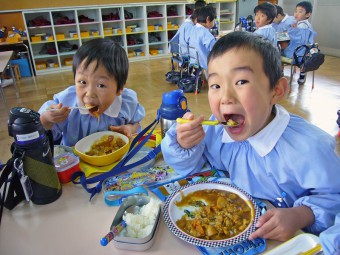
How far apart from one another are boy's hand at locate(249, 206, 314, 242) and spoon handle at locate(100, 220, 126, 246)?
12.1 inches

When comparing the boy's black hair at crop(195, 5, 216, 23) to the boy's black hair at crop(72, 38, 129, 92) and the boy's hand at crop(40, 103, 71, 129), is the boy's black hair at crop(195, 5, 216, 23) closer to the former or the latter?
the boy's black hair at crop(72, 38, 129, 92)

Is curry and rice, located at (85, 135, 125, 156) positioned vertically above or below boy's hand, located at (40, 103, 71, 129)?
below

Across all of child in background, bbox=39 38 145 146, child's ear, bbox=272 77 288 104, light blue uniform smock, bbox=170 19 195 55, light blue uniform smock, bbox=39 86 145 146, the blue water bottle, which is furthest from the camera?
light blue uniform smock, bbox=170 19 195 55

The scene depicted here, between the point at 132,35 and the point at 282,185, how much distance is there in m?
6.21

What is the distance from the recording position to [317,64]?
390 centimetres

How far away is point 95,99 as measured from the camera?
3.89 ft

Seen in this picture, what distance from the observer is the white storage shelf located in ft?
18.1

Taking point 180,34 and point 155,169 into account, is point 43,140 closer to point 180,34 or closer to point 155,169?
point 155,169

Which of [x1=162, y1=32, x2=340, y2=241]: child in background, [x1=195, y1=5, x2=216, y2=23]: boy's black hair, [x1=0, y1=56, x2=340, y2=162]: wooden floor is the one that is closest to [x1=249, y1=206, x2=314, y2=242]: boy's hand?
[x1=162, y1=32, x2=340, y2=241]: child in background

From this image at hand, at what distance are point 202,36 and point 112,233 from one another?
379 cm

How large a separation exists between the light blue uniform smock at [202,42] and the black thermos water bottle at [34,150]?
3.44 m

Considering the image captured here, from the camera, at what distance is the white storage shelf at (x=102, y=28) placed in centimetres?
550

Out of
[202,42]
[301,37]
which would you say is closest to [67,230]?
[202,42]

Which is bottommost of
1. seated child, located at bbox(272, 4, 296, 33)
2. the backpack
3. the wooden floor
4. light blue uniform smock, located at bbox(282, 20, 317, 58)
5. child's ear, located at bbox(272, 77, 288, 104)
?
the wooden floor
